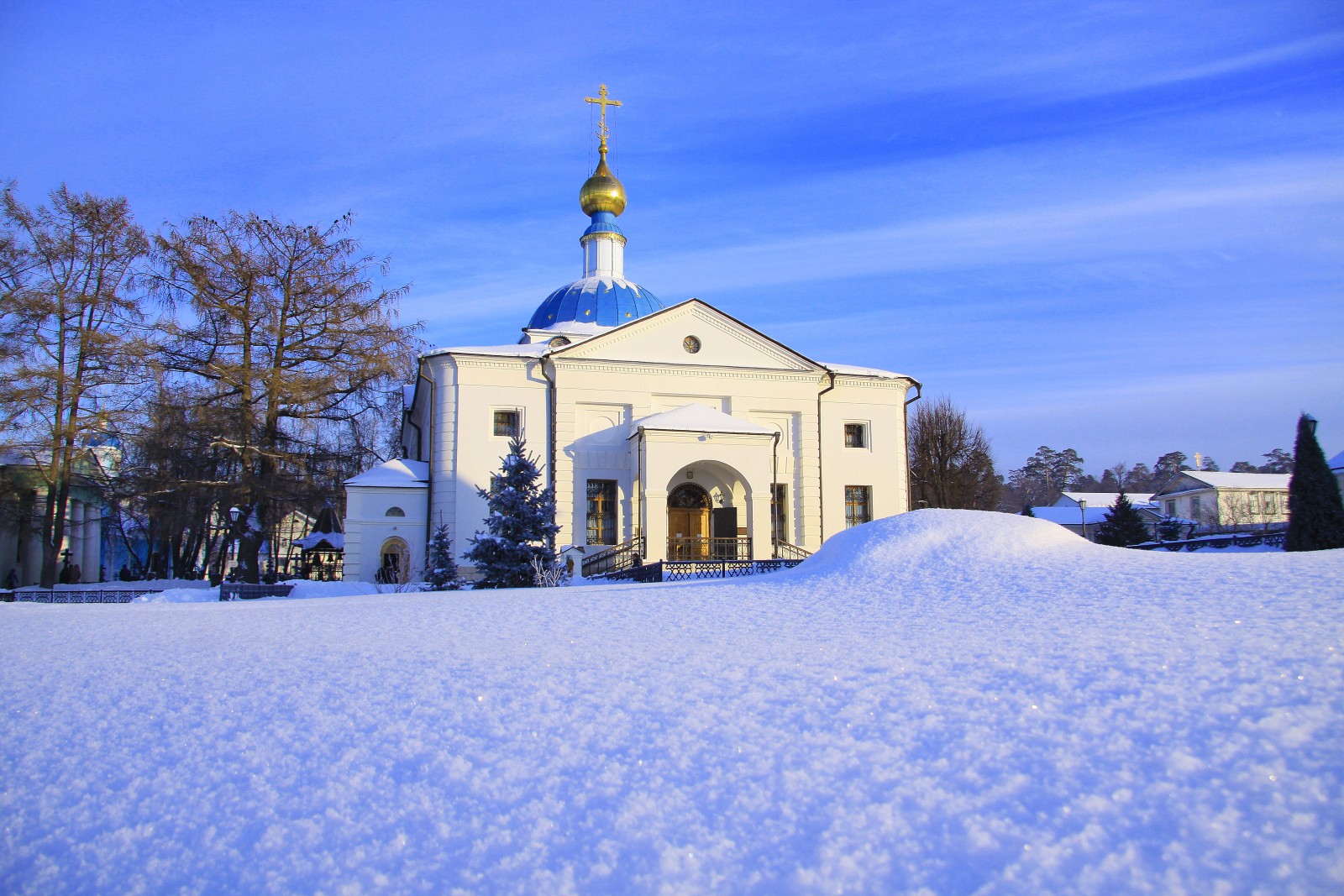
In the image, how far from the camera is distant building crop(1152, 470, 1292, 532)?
58656 mm

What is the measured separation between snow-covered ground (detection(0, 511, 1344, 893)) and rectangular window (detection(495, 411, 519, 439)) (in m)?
15.7

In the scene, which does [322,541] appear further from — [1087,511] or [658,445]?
[1087,511]

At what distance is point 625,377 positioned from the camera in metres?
23.9

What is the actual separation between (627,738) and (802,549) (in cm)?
1796

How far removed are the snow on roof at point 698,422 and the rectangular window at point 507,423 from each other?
3.22m

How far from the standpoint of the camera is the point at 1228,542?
74.4ft

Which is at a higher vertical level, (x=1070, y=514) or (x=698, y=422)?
(x=698, y=422)

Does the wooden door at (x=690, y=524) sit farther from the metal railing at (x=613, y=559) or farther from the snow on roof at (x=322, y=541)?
the snow on roof at (x=322, y=541)

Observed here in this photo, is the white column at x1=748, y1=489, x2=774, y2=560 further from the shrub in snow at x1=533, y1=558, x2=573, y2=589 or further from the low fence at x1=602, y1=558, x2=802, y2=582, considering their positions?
the shrub in snow at x1=533, y1=558, x2=573, y2=589

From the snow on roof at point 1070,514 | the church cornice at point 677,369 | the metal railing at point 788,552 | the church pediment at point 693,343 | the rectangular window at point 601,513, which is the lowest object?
the metal railing at point 788,552

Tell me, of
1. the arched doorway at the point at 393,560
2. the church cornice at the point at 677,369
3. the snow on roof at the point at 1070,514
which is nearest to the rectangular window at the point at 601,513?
the church cornice at the point at 677,369

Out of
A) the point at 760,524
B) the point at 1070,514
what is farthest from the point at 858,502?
the point at 1070,514

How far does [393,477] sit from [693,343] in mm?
8595

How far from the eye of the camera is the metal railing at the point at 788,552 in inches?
887
